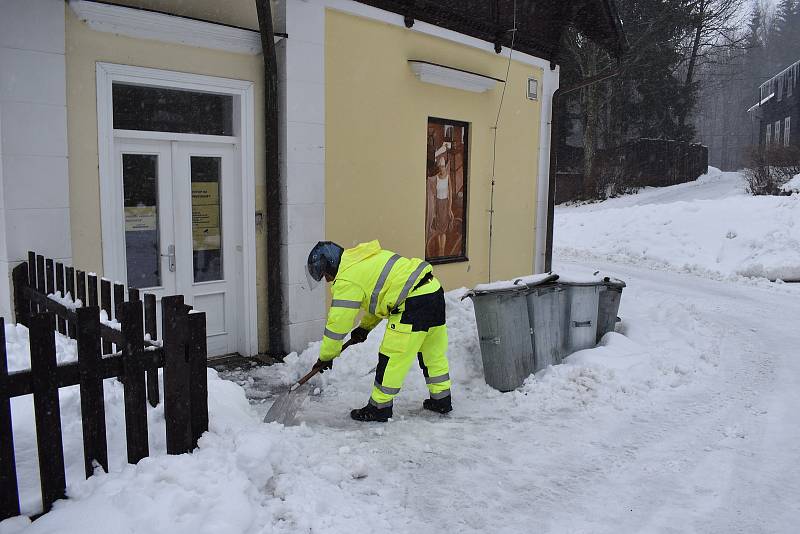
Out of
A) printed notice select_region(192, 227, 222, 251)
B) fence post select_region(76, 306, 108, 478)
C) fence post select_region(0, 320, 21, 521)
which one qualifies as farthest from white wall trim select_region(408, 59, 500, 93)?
fence post select_region(0, 320, 21, 521)

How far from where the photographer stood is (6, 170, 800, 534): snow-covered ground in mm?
3254

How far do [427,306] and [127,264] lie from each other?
3.06 meters

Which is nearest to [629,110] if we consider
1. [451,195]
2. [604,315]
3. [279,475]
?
[451,195]

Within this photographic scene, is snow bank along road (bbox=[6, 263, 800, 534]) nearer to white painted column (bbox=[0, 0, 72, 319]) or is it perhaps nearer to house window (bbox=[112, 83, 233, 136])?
white painted column (bbox=[0, 0, 72, 319])

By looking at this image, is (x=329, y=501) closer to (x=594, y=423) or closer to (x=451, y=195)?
(x=594, y=423)

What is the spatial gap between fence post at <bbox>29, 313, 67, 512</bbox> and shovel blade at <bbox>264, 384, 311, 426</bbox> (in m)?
2.14

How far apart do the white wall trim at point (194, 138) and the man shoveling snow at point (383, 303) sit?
81.0 inches

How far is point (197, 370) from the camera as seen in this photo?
3.57 m

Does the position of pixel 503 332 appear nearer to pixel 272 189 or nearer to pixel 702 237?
pixel 272 189

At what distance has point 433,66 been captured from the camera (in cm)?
852

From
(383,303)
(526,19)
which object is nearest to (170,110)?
(383,303)

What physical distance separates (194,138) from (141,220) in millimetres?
968

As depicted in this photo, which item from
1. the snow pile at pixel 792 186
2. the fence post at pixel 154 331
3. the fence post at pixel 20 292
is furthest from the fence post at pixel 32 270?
the snow pile at pixel 792 186

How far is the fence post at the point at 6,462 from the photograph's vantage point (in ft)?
9.36
